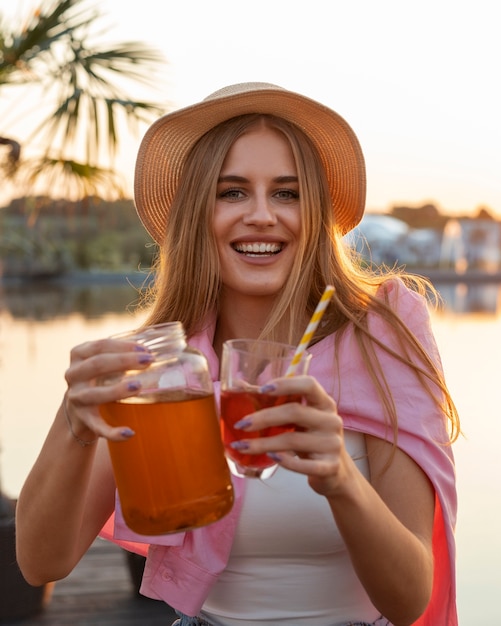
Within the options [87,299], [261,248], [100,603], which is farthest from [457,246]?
[261,248]

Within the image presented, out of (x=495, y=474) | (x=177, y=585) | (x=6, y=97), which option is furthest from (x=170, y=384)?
(x=495, y=474)

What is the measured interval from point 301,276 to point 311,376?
451 mm

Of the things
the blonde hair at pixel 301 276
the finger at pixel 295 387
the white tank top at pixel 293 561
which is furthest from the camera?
the blonde hair at pixel 301 276

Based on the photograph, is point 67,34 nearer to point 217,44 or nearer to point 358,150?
point 217,44

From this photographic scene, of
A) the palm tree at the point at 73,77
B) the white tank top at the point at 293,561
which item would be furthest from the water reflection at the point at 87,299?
the white tank top at the point at 293,561

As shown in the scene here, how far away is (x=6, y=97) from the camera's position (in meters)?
3.70

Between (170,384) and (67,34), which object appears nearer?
(170,384)

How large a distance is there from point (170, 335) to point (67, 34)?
10.1ft

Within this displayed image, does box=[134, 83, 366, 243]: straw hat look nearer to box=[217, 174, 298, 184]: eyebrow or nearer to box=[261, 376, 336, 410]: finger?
box=[217, 174, 298, 184]: eyebrow

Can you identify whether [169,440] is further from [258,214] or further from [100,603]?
[100,603]

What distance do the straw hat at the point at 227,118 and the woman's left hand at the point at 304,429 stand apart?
81 cm

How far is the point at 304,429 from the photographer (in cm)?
93

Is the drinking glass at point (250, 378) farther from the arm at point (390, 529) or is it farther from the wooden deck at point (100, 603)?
the wooden deck at point (100, 603)

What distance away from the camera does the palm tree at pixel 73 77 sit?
366 centimetres
